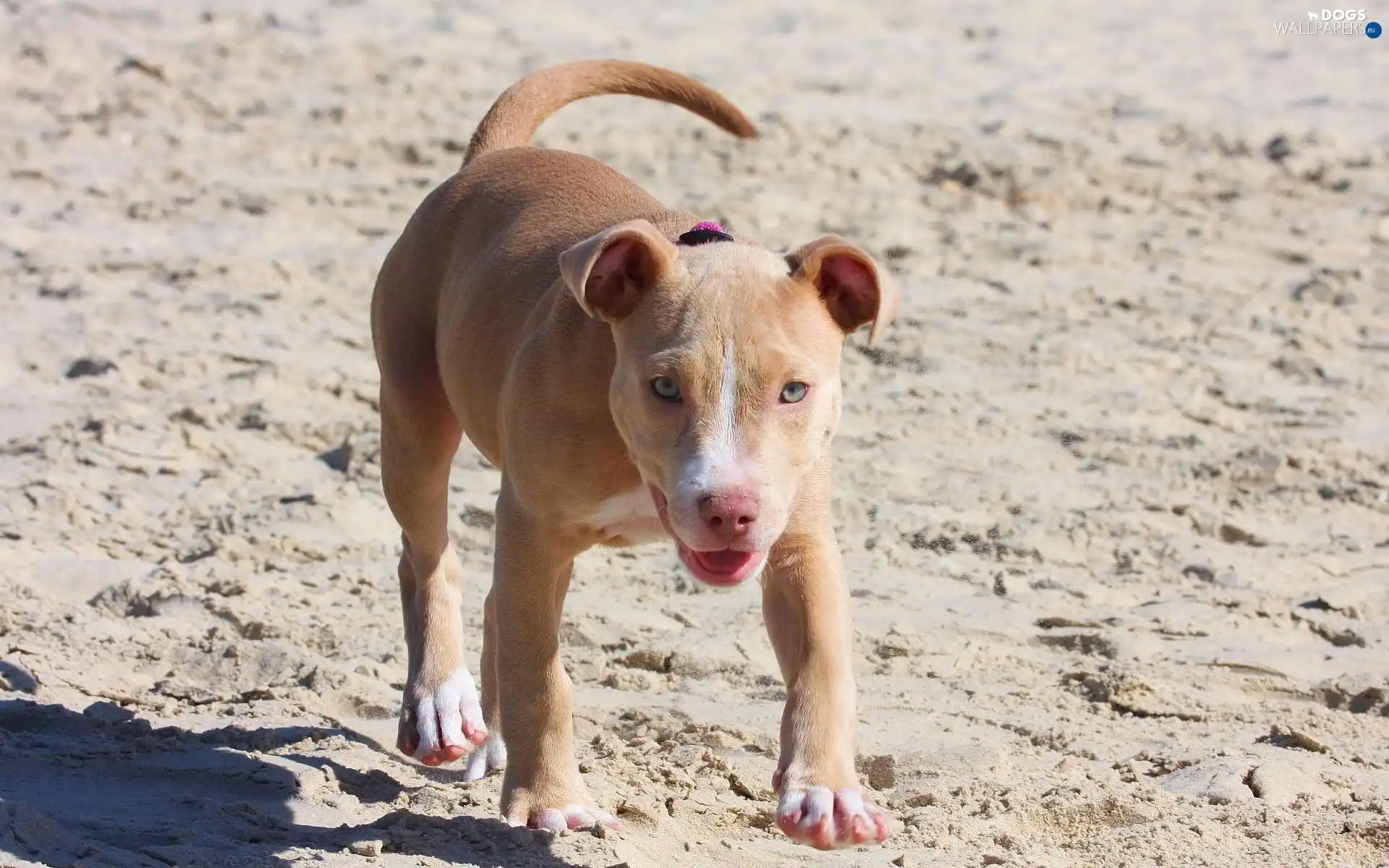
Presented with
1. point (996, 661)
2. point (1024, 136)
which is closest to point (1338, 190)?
point (1024, 136)

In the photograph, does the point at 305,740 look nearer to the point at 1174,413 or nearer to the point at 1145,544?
the point at 1145,544

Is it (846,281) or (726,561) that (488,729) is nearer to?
(726,561)

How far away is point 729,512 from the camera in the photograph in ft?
11.6

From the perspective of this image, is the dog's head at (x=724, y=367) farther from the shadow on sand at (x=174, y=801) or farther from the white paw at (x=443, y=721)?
the white paw at (x=443, y=721)

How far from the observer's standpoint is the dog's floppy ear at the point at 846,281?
3.94 m

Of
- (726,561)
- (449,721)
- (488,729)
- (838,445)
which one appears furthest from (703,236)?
(838,445)

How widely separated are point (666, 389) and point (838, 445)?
343 centimetres

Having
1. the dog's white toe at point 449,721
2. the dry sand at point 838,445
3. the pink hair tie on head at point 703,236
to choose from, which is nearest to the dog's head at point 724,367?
the pink hair tie on head at point 703,236

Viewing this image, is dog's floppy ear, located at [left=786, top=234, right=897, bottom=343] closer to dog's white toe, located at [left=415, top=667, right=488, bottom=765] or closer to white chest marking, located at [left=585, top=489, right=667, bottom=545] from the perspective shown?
white chest marking, located at [left=585, top=489, right=667, bottom=545]

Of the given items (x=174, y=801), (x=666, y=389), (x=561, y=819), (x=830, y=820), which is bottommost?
(x=174, y=801)

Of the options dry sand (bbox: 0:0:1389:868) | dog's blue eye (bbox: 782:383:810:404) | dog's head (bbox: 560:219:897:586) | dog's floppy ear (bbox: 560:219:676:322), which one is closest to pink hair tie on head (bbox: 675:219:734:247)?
dog's head (bbox: 560:219:897:586)

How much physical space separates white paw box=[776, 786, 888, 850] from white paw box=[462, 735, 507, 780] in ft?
4.91

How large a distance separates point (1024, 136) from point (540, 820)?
23.3 feet

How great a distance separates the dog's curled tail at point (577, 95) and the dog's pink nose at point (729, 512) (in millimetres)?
2275
